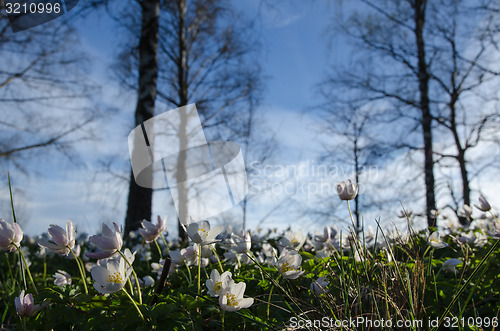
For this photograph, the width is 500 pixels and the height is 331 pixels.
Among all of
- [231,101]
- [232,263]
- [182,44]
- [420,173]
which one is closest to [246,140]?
[231,101]

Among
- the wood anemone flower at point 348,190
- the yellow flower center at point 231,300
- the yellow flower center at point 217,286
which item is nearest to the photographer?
the yellow flower center at point 231,300

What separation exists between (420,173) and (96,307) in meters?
9.31

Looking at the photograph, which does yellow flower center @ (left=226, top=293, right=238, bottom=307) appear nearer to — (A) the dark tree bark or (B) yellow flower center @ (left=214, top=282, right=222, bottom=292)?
(B) yellow flower center @ (left=214, top=282, right=222, bottom=292)

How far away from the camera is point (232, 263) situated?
213 centimetres

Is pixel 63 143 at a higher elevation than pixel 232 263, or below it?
higher

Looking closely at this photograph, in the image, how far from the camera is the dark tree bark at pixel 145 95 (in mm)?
5656

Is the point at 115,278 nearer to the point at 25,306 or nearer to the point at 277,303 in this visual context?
the point at 25,306

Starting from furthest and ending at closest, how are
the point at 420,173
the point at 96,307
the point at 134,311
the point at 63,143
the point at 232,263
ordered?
the point at 420,173 → the point at 63,143 → the point at 232,263 → the point at 96,307 → the point at 134,311

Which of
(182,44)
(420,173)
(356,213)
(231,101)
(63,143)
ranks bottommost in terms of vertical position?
(356,213)

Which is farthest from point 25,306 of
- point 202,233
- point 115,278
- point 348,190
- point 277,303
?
point 348,190

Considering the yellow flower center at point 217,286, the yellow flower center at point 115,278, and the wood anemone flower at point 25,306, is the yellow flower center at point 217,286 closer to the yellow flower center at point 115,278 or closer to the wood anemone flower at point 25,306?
the yellow flower center at point 115,278

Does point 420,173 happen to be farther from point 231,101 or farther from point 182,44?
point 182,44

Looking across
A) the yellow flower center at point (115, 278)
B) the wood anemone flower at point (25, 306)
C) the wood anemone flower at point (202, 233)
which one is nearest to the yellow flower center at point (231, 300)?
the wood anemone flower at point (202, 233)

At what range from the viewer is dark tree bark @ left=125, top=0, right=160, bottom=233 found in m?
5.66
